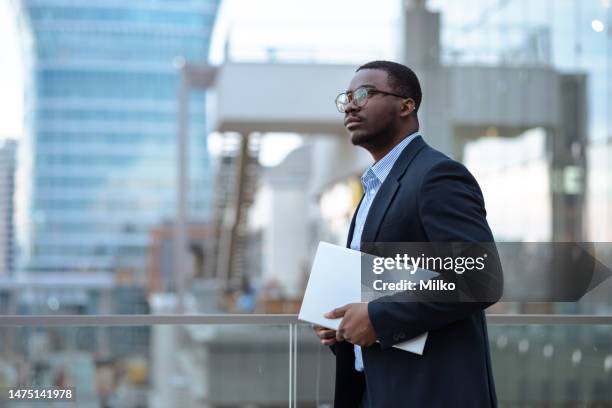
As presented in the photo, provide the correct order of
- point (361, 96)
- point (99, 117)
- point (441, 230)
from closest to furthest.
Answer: point (441, 230) → point (361, 96) → point (99, 117)

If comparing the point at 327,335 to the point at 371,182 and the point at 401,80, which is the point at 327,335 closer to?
the point at 371,182

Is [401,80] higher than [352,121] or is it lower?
higher

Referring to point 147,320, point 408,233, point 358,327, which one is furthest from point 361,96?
point 147,320

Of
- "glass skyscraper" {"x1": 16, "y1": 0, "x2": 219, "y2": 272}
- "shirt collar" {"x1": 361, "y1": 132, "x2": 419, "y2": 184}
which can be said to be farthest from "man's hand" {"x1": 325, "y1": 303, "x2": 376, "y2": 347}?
"glass skyscraper" {"x1": 16, "y1": 0, "x2": 219, "y2": 272}

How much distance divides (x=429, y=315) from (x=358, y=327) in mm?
184

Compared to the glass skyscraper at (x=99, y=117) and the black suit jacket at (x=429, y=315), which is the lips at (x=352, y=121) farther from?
the glass skyscraper at (x=99, y=117)

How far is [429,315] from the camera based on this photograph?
2.48 metres

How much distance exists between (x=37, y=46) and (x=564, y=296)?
382 feet

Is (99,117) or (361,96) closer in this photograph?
(361,96)

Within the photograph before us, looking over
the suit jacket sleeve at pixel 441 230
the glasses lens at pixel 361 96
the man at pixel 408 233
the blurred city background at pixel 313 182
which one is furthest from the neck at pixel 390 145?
the blurred city background at pixel 313 182

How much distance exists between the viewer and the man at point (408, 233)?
8.13 feet

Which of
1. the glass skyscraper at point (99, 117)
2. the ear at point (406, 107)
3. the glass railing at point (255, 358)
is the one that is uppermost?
the glass skyscraper at point (99, 117)

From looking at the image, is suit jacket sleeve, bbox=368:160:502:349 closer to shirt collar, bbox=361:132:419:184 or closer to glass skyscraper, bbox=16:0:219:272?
shirt collar, bbox=361:132:419:184

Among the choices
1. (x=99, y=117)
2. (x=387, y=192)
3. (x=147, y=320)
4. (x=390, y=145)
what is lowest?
(x=147, y=320)
